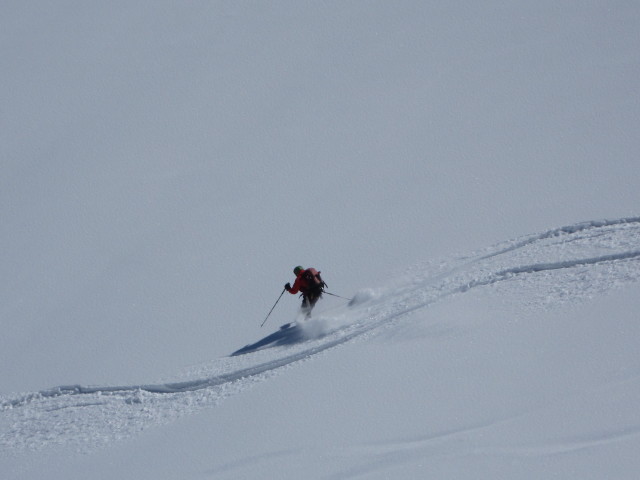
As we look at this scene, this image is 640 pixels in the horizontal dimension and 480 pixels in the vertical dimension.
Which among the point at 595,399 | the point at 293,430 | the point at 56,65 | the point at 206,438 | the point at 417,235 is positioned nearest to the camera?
the point at 595,399

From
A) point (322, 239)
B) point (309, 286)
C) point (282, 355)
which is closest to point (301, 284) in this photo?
point (309, 286)

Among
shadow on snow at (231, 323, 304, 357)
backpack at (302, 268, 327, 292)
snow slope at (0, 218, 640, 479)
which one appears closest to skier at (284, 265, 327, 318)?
backpack at (302, 268, 327, 292)

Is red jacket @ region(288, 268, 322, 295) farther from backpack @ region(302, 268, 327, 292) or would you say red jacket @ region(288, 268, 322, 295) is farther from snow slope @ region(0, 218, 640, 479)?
snow slope @ region(0, 218, 640, 479)

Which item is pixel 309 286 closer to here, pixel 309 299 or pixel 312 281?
pixel 312 281

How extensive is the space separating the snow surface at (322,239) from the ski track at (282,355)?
0.05m

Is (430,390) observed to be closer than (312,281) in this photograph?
Yes

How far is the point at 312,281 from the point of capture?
11.7 metres

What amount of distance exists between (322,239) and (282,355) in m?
4.12

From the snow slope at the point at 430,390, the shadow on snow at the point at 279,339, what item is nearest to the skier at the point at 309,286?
the snow slope at the point at 430,390

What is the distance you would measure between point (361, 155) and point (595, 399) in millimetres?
11784

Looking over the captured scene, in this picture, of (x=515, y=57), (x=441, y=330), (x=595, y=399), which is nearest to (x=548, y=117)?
(x=515, y=57)

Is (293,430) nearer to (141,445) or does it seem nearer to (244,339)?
(141,445)

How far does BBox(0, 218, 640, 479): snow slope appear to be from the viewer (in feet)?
21.5

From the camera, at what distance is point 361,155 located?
58.1 feet
